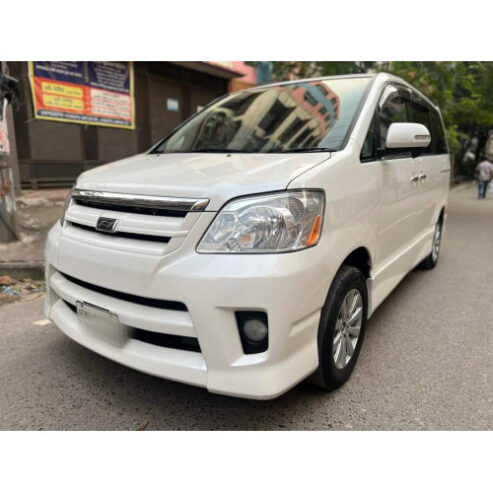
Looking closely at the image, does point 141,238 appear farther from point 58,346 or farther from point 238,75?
point 238,75

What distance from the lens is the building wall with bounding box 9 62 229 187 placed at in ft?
27.6

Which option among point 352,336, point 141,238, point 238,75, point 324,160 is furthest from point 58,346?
point 238,75

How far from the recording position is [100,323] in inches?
87.5

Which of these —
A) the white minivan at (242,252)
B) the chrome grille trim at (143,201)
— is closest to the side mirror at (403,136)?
the white minivan at (242,252)

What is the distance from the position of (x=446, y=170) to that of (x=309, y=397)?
12.0 feet

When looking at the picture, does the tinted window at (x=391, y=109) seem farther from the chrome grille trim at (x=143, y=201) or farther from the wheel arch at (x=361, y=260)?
the chrome grille trim at (x=143, y=201)

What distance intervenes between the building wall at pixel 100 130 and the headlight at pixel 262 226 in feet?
23.0

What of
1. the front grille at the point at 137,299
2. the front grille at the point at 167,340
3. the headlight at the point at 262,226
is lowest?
the front grille at the point at 167,340

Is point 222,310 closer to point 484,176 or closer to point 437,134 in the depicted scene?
point 437,134

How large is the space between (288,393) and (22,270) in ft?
11.1

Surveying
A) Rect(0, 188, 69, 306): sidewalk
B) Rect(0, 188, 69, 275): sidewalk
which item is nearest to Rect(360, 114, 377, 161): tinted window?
Rect(0, 188, 69, 306): sidewalk

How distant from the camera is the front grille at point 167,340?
204cm

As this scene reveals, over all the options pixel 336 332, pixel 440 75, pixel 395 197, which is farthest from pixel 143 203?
pixel 440 75

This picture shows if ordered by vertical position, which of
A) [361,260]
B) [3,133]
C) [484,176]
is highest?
[3,133]
